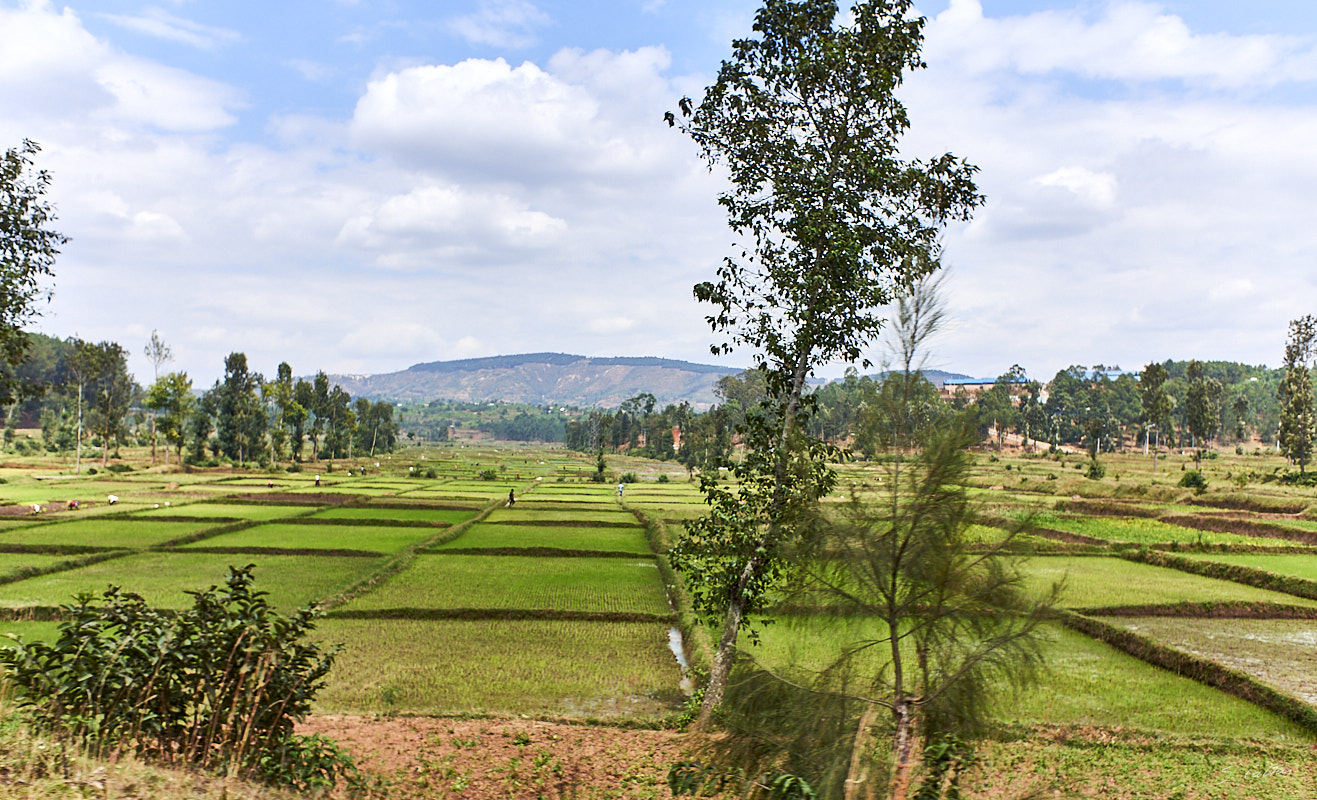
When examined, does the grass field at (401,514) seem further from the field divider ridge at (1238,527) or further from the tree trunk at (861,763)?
the field divider ridge at (1238,527)

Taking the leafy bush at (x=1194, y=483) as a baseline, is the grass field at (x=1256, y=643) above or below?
below

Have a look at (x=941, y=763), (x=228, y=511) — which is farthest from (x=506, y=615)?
(x=228, y=511)

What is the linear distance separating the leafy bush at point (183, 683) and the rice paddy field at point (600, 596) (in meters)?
5.31

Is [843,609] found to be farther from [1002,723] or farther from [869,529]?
[1002,723]

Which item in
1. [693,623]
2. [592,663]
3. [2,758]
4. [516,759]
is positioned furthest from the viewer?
[693,623]

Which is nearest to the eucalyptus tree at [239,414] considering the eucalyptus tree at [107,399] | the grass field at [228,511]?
the eucalyptus tree at [107,399]

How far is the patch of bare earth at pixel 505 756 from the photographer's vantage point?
9656 mm

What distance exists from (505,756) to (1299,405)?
80.8 meters

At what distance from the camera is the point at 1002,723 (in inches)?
488

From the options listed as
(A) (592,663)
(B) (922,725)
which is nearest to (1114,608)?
(A) (592,663)

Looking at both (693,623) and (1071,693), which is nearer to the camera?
(1071,693)

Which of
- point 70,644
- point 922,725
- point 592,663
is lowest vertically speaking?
point 592,663

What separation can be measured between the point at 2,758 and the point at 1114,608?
23.1m

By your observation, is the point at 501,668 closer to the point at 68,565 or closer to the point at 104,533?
the point at 68,565
